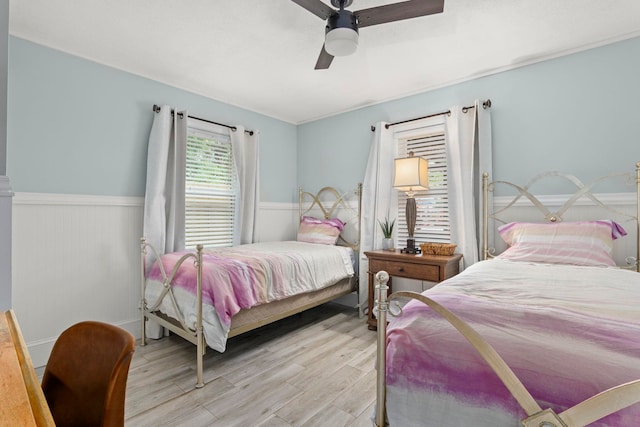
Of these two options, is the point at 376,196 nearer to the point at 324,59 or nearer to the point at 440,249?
the point at 440,249

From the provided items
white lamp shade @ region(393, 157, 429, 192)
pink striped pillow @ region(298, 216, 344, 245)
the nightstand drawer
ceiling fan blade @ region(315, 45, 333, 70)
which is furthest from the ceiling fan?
pink striped pillow @ region(298, 216, 344, 245)

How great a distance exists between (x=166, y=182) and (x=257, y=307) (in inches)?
63.9

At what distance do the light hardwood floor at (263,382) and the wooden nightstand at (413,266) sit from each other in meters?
0.64

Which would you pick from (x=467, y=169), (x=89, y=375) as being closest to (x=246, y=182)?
(x=467, y=169)

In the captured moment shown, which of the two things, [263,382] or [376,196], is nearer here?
[263,382]

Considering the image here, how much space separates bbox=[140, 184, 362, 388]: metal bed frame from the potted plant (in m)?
0.41

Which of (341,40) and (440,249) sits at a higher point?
(341,40)

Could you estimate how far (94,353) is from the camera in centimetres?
104

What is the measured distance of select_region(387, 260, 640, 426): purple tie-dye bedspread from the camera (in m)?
0.81

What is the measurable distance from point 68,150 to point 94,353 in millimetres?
2390

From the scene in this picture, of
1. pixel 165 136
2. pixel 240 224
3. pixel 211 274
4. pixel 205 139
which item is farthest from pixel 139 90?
pixel 211 274

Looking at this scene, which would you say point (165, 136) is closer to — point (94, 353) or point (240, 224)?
point (240, 224)

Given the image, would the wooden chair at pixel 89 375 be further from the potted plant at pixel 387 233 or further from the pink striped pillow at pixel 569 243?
the potted plant at pixel 387 233

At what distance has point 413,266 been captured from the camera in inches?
117
